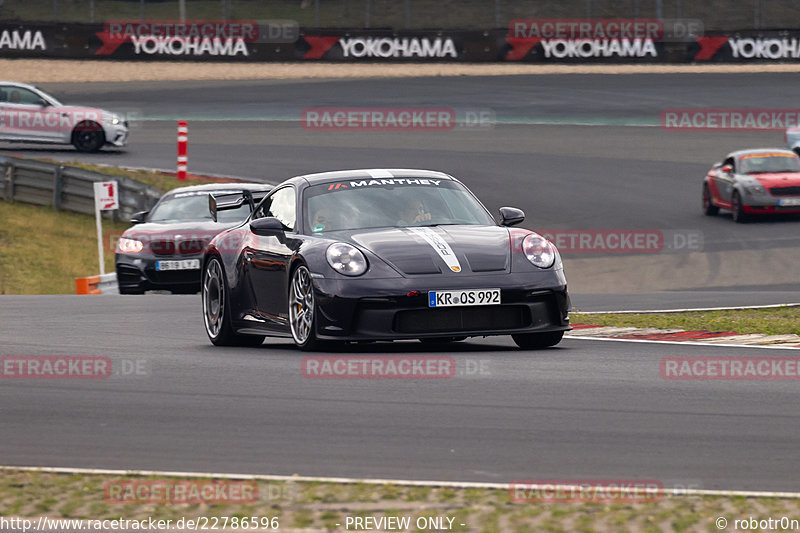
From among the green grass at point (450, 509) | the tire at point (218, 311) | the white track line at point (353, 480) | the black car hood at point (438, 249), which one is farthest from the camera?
the tire at point (218, 311)

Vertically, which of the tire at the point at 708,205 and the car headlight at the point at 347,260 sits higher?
the car headlight at the point at 347,260

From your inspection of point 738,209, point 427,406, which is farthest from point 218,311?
point 738,209

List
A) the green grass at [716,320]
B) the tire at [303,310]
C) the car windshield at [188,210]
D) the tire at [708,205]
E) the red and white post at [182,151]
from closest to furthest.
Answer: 1. the tire at [303,310]
2. the green grass at [716,320]
3. the car windshield at [188,210]
4. the tire at [708,205]
5. the red and white post at [182,151]

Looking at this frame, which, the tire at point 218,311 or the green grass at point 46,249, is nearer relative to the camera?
the tire at point 218,311

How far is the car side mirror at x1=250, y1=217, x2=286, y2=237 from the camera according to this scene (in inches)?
373

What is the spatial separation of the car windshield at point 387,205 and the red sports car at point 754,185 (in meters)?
15.8

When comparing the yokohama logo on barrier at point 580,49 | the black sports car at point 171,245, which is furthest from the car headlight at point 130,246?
the yokohama logo on barrier at point 580,49

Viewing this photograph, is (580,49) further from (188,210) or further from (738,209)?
(188,210)

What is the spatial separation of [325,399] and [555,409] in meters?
1.19

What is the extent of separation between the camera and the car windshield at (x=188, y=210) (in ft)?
55.9

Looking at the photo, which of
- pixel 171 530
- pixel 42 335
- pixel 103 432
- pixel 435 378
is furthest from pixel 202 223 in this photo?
pixel 171 530

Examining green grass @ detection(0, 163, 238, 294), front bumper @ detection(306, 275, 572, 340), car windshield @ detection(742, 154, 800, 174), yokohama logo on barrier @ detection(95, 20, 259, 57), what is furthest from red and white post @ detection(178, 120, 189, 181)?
front bumper @ detection(306, 275, 572, 340)

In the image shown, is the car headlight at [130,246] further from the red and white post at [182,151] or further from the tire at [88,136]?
the tire at [88,136]

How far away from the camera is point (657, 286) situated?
1992 centimetres
